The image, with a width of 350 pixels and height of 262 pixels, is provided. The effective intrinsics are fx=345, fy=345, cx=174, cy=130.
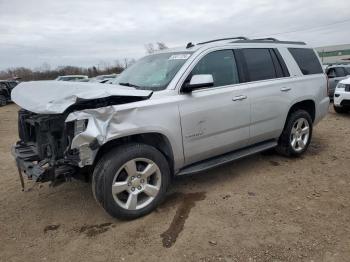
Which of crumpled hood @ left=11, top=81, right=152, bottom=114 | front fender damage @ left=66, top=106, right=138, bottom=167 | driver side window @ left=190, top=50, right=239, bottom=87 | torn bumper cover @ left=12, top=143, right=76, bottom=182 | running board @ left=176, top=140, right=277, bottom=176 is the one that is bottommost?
running board @ left=176, top=140, right=277, bottom=176

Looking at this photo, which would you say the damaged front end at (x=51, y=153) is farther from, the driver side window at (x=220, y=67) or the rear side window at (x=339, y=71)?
the rear side window at (x=339, y=71)

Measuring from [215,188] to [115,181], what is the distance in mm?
1517

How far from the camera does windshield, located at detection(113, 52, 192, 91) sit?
163 inches

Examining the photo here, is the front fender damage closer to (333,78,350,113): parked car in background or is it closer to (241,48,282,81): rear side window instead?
(241,48,282,81): rear side window

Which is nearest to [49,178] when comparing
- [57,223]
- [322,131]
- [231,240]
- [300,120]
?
[57,223]

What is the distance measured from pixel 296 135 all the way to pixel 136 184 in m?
3.13

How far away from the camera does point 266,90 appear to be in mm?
4910

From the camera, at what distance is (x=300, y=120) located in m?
5.63

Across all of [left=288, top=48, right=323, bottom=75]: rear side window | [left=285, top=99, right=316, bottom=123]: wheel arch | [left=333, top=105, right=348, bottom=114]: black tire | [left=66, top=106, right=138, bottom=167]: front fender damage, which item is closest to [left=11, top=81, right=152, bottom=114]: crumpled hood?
[left=66, top=106, right=138, bottom=167]: front fender damage

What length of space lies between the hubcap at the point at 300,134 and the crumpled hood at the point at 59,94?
9.60 feet

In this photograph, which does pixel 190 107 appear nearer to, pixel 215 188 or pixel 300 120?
pixel 215 188

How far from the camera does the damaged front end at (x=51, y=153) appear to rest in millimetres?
3492

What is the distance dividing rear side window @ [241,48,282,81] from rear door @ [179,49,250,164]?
0.92 ft

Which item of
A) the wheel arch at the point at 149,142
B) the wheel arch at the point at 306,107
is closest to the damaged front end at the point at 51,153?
the wheel arch at the point at 149,142
